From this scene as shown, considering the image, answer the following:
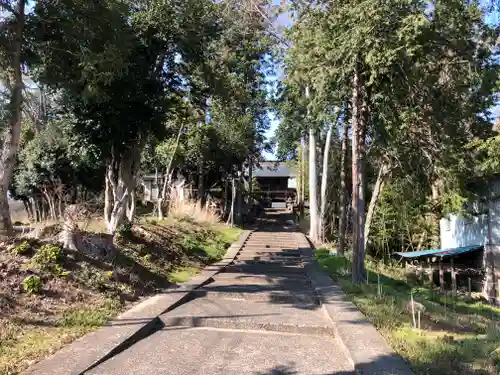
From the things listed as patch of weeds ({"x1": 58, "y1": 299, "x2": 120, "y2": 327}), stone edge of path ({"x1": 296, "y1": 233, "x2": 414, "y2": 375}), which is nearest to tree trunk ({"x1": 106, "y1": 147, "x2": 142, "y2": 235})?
patch of weeds ({"x1": 58, "y1": 299, "x2": 120, "y2": 327})

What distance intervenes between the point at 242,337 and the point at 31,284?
2798 millimetres

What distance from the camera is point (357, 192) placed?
9.74m

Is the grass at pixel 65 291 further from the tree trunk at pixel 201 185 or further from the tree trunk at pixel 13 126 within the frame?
the tree trunk at pixel 201 185

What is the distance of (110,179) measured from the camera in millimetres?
10500

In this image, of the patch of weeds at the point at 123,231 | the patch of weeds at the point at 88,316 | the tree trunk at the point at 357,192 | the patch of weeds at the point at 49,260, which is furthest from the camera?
the patch of weeds at the point at 123,231

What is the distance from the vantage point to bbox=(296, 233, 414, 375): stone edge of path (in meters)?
4.41

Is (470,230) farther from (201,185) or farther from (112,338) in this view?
(112,338)

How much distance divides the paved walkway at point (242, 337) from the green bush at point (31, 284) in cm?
161

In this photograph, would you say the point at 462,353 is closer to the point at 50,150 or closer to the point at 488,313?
the point at 488,313

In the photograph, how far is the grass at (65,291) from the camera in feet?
15.5

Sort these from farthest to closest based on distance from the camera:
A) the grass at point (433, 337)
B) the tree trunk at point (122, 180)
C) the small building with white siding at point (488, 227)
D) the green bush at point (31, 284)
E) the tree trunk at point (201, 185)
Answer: the tree trunk at point (201, 185)
the small building with white siding at point (488, 227)
the tree trunk at point (122, 180)
the green bush at point (31, 284)
the grass at point (433, 337)

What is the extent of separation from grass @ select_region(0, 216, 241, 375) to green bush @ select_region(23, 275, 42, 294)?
0.17ft

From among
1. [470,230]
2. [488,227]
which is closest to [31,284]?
[488,227]

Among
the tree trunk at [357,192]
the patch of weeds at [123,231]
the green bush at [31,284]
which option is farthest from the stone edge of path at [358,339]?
the patch of weeds at [123,231]
